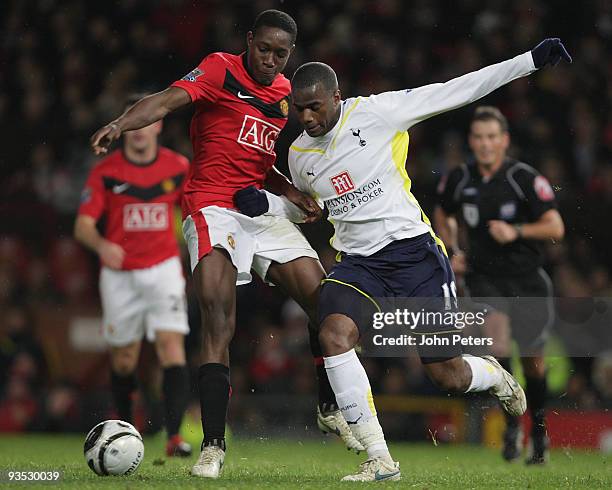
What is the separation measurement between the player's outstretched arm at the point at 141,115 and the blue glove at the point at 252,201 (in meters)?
0.61

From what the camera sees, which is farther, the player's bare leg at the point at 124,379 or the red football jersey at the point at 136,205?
the red football jersey at the point at 136,205

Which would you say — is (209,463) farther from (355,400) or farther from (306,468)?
(306,468)

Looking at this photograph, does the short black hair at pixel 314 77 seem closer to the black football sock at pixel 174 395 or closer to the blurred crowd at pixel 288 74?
the black football sock at pixel 174 395

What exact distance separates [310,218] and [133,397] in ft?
9.05

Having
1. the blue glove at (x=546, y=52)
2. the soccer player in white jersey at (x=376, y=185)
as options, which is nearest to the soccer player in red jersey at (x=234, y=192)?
the soccer player in white jersey at (x=376, y=185)

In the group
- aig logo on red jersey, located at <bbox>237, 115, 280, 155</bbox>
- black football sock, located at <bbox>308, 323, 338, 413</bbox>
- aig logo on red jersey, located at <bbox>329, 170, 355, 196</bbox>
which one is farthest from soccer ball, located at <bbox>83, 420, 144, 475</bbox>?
aig logo on red jersey, located at <bbox>237, 115, 280, 155</bbox>

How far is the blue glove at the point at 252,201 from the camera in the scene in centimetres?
634

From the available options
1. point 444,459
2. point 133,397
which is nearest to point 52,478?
point 133,397

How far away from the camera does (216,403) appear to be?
5.92 metres

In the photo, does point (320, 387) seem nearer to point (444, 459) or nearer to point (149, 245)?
point (444, 459)

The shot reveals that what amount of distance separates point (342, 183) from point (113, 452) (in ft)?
5.80

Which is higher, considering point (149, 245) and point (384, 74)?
point (384, 74)

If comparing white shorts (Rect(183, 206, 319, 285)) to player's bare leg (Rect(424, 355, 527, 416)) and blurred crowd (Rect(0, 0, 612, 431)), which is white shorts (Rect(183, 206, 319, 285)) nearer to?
player's bare leg (Rect(424, 355, 527, 416))

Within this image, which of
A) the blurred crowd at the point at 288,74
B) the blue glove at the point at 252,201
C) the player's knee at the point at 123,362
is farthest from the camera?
the blurred crowd at the point at 288,74
